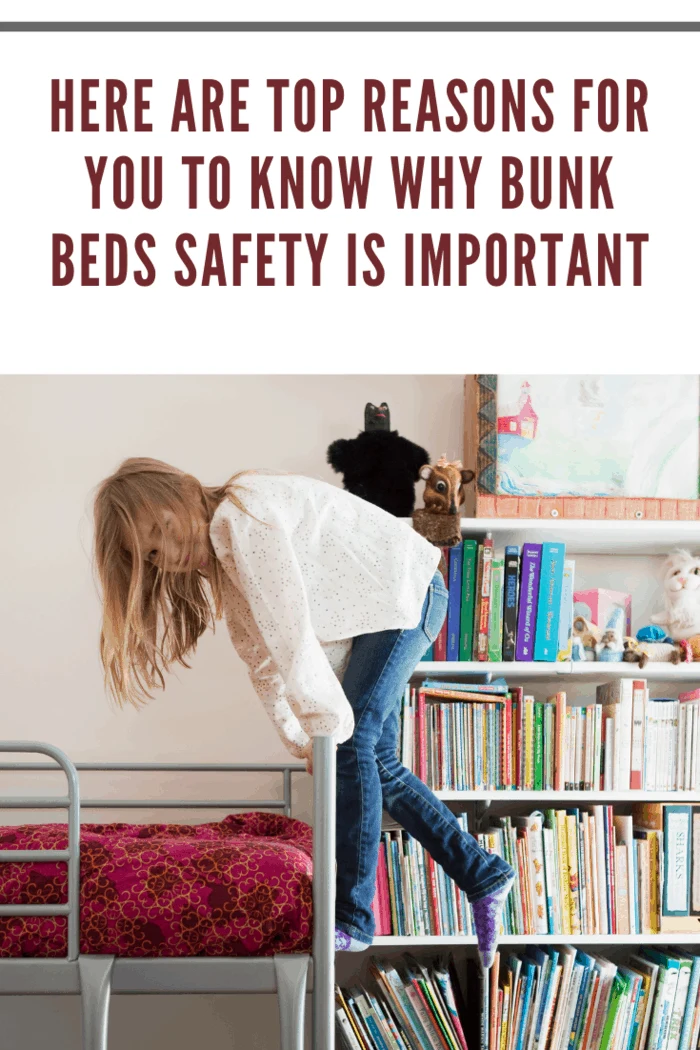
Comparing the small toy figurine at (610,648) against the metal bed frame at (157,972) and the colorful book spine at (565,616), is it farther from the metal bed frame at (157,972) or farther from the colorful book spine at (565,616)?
the metal bed frame at (157,972)

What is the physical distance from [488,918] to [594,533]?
2.83 ft

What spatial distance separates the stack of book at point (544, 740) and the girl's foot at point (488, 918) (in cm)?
39

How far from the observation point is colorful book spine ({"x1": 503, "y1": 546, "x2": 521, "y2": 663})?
7.10 ft

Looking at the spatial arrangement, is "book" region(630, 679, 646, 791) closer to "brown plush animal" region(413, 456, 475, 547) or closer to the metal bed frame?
"brown plush animal" region(413, 456, 475, 547)

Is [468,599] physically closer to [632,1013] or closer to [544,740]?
[544,740]

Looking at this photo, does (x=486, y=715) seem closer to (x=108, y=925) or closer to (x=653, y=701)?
(x=653, y=701)

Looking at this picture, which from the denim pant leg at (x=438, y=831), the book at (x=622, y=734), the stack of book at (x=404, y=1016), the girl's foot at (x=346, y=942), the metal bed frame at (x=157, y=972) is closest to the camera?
the metal bed frame at (x=157, y=972)

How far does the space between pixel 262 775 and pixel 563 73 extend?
162 cm

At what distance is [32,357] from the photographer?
2.41m

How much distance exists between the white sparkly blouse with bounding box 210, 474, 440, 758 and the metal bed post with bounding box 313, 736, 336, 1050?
43 millimetres

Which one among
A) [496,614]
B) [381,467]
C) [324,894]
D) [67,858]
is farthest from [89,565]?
[324,894]

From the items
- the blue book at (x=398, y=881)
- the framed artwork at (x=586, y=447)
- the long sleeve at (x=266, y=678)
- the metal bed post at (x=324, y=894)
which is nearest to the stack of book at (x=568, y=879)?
the blue book at (x=398, y=881)

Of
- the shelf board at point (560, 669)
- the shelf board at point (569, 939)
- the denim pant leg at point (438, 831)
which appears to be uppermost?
the shelf board at point (560, 669)

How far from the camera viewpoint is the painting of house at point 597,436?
2.22 m
